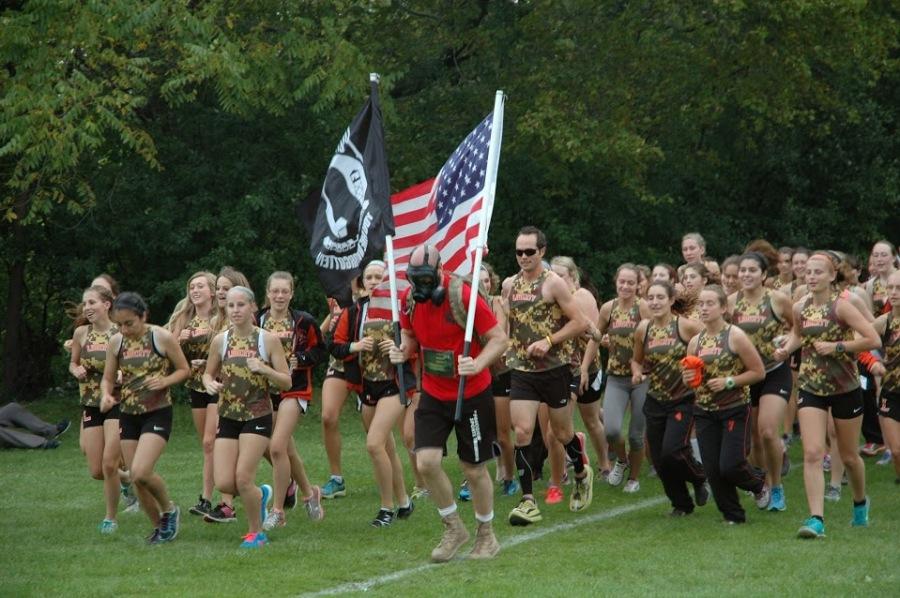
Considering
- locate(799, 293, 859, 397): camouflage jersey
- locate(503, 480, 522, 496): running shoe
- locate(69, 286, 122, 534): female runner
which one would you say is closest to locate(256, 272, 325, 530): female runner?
locate(69, 286, 122, 534): female runner

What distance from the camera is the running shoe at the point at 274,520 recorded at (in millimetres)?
11248

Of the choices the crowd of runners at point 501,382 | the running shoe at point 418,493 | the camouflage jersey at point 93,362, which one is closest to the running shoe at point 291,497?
the crowd of runners at point 501,382

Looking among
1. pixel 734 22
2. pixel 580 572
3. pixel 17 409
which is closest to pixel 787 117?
pixel 734 22

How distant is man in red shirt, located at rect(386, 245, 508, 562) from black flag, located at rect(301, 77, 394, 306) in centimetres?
88

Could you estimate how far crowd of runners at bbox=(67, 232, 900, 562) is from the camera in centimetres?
967

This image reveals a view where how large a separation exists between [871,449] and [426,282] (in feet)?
23.5

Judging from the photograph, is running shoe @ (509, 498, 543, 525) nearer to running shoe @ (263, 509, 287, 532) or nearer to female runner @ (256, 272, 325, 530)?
female runner @ (256, 272, 325, 530)

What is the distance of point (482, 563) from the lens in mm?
9445

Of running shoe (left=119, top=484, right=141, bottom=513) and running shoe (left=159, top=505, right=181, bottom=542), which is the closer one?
running shoe (left=159, top=505, right=181, bottom=542)

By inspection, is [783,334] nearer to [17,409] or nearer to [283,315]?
[283,315]

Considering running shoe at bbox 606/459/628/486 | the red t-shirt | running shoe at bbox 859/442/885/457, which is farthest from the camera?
running shoe at bbox 859/442/885/457

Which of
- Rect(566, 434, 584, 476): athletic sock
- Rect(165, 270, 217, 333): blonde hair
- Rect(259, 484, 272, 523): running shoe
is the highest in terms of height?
Rect(165, 270, 217, 333): blonde hair

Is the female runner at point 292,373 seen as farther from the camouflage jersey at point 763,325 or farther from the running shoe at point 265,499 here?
the camouflage jersey at point 763,325

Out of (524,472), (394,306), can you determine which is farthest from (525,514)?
(394,306)
